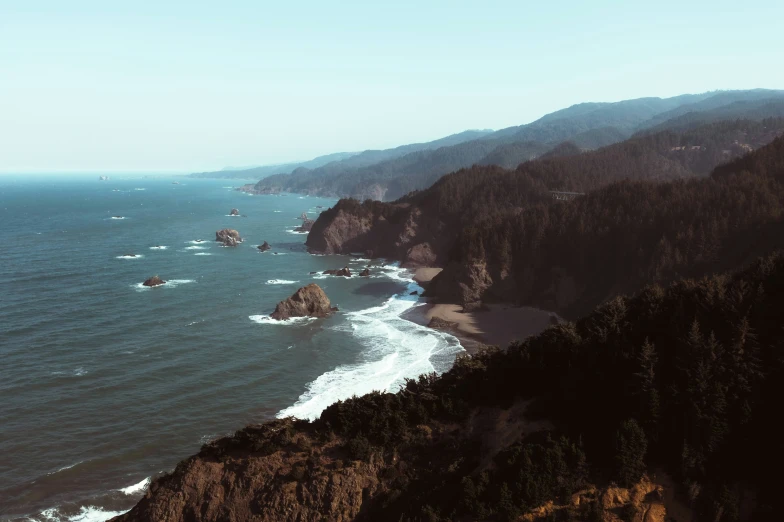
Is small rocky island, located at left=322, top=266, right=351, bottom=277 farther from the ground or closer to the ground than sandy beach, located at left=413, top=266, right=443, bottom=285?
farther from the ground

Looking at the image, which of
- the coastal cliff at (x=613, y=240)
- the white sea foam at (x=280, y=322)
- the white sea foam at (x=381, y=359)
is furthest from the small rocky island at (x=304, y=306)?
the coastal cliff at (x=613, y=240)

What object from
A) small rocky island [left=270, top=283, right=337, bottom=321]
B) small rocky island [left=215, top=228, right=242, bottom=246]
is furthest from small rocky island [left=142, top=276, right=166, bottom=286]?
small rocky island [left=215, top=228, right=242, bottom=246]

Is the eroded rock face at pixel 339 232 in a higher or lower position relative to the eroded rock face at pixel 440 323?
higher

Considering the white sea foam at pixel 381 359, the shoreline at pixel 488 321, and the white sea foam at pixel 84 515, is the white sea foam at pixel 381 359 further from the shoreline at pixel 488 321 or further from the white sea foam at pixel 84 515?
the white sea foam at pixel 84 515

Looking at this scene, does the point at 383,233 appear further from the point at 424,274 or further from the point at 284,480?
the point at 284,480

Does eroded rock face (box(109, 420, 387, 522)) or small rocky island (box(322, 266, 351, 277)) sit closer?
eroded rock face (box(109, 420, 387, 522))

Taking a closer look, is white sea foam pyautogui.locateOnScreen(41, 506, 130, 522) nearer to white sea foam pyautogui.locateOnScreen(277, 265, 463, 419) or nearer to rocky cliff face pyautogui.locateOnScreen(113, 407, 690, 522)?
rocky cliff face pyautogui.locateOnScreen(113, 407, 690, 522)
